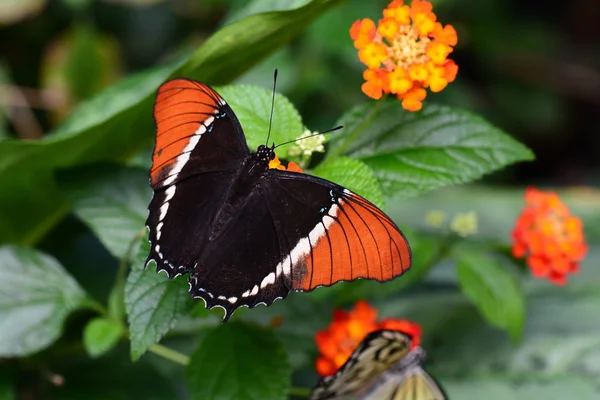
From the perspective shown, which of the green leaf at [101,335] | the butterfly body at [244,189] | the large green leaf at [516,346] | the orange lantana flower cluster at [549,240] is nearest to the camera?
the butterfly body at [244,189]

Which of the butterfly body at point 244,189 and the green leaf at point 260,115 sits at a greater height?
the green leaf at point 260,115

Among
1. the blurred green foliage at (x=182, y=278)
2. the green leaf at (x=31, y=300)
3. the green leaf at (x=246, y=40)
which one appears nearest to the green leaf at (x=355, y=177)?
the blurred green foliage at (x=182, y=278)

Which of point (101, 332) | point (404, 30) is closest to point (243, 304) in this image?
point (101, 332)

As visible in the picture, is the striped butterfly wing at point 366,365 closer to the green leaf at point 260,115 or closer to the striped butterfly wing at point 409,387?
the striped butterfly wing at point 409,387

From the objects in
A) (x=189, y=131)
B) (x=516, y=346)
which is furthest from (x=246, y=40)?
(x=516, y=346)

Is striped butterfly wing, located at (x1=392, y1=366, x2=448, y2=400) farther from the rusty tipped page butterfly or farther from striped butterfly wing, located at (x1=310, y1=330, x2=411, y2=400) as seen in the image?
the rusty tipped page butterfly
